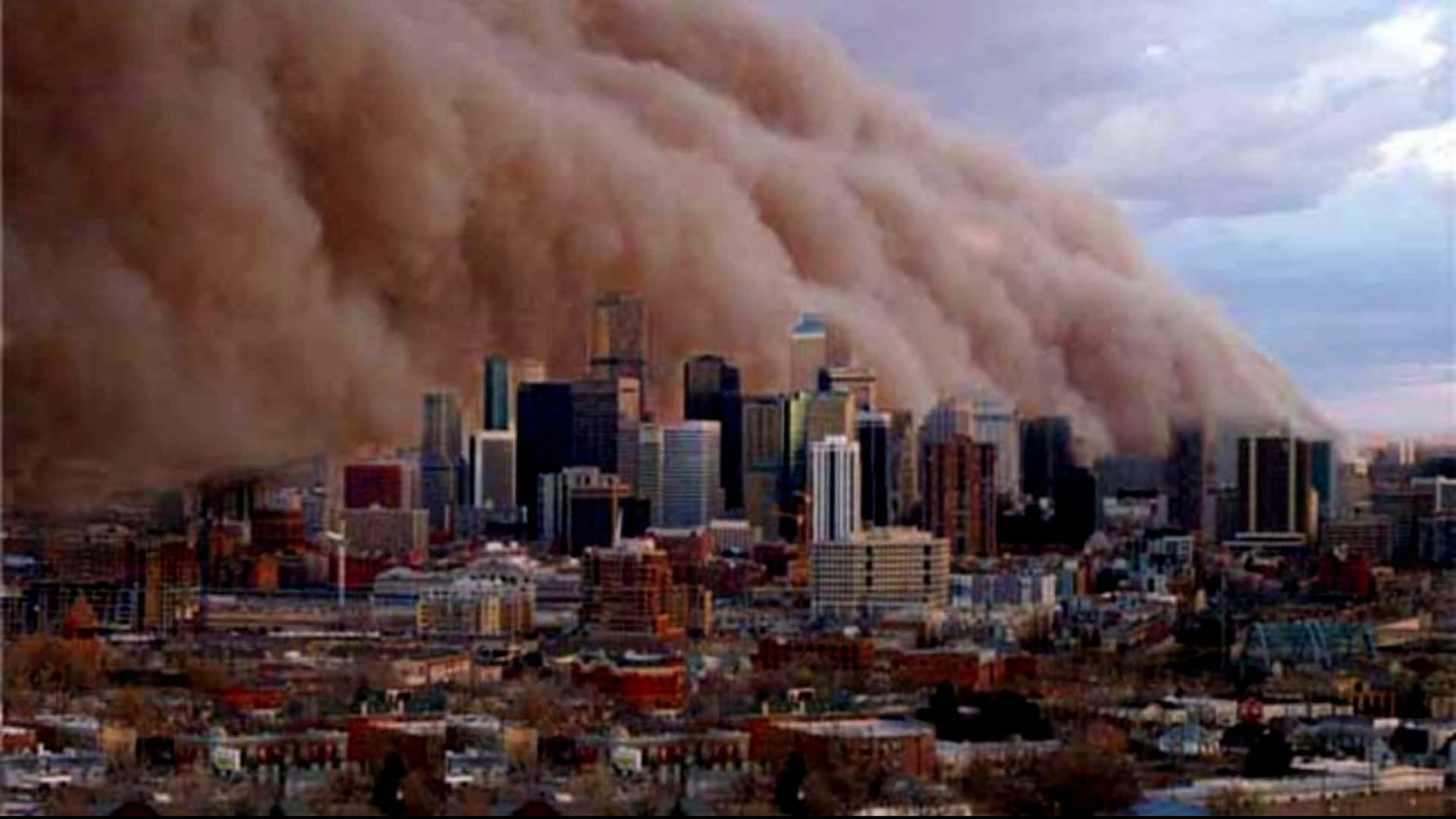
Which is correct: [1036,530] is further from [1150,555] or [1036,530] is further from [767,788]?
[767,788]

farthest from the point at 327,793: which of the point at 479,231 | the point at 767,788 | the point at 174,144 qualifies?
the point at 479,231

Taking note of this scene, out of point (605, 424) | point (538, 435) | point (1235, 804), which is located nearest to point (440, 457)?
point (538, 435)

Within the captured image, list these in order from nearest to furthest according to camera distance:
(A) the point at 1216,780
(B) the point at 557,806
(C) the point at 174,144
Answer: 1. (B) the point at 557,806
2. (A) the point at 1216,780
3. (C) the point at 174,144

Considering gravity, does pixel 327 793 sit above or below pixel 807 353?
below

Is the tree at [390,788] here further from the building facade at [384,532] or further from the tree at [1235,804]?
the building facade at [384,532]

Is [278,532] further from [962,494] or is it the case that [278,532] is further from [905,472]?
[962,494]

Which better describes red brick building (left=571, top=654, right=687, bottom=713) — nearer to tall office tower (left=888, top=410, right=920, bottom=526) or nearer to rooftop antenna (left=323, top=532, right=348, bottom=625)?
rooftop antenna (left=323, top=532, right=348, bottom=625)

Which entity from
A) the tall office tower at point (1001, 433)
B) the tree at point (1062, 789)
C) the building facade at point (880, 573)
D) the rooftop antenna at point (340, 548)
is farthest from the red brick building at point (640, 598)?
the tree at point (1062, 789)
